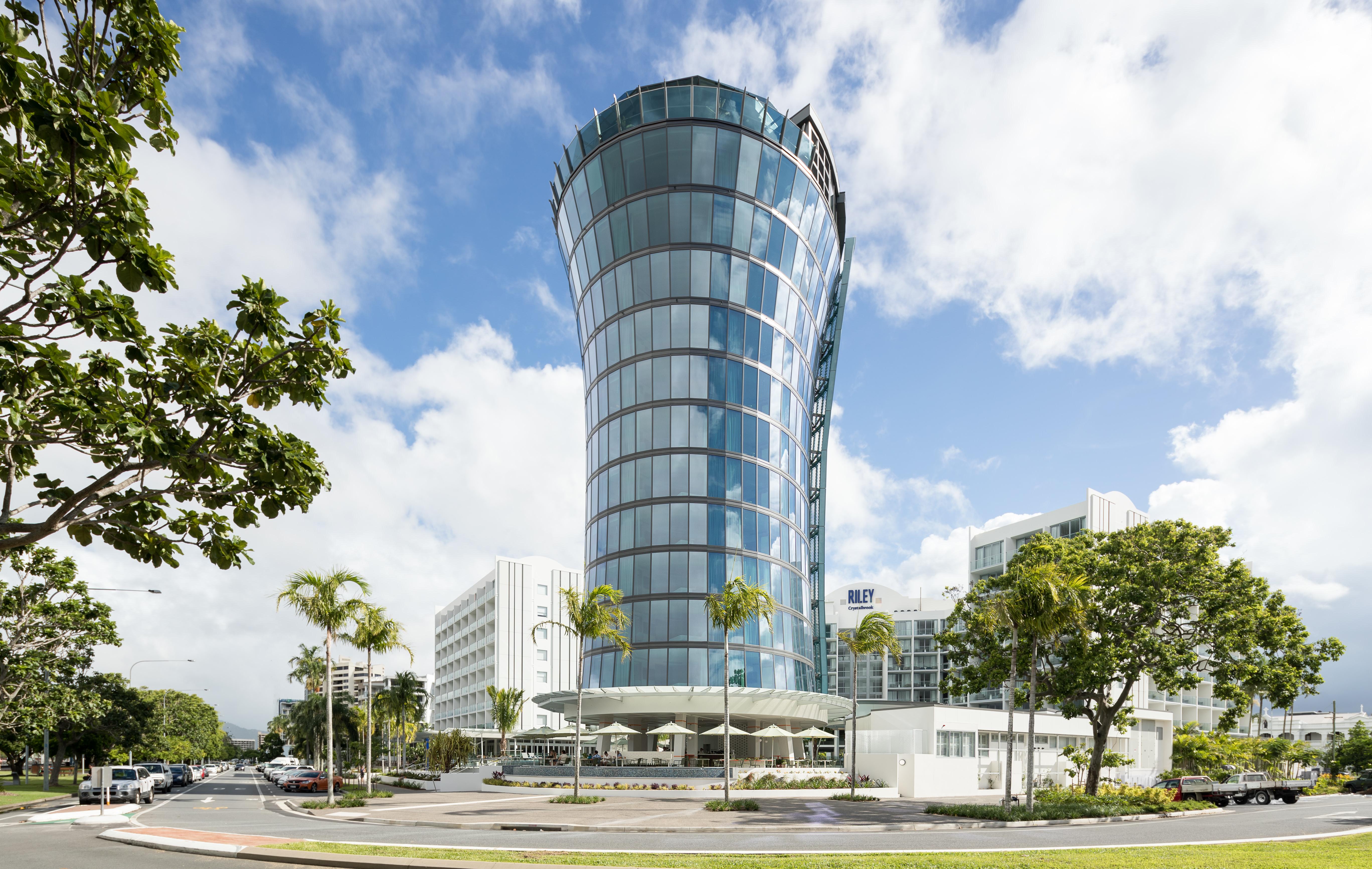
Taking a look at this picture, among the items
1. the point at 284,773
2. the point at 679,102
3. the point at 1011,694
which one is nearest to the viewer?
the point at 1011,694

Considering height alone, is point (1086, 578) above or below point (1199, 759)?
above

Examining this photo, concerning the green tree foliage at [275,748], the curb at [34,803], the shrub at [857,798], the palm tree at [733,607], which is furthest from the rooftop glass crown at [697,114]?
the green tree foliage at [275,748]

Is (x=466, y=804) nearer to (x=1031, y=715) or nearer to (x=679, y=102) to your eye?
(x=1031, y=715)

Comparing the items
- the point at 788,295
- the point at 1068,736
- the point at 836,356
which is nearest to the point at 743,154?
the point at 788,295

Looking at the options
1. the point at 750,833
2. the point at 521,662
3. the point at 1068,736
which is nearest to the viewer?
the point at 750,833

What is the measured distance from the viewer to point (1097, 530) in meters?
83.8

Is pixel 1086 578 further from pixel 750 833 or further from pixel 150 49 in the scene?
pixel 150 49

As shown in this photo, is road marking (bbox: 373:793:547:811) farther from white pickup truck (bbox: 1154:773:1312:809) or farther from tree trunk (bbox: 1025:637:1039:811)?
white pickup truck (bbox: 1154:773:1312:809)

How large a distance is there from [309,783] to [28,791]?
62.6 feet

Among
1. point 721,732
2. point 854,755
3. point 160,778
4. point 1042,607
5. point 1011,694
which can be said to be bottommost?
point 160,778

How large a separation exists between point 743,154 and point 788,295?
41.7 feet

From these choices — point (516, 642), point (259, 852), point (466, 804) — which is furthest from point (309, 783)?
point (516, 642)

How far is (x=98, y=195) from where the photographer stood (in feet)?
24.1

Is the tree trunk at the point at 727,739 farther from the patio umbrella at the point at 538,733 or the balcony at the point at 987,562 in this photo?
the balcony at the point at 987,562
